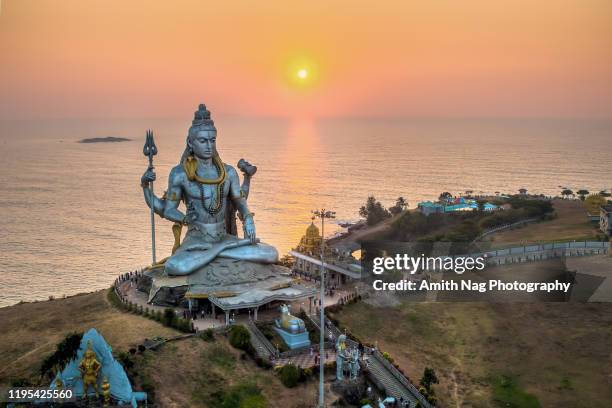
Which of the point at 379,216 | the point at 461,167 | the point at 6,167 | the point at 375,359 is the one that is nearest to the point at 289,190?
the point at 379,216

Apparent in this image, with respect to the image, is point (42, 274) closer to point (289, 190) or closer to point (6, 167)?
point (289, 190)

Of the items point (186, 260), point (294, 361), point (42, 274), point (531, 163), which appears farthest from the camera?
point (531, 163)

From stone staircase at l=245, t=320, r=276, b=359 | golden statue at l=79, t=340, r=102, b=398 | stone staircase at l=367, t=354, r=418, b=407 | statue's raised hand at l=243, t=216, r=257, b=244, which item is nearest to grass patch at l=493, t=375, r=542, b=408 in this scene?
stone staircase at l=367, t=354, r=418, b=407

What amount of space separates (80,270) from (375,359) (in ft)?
102

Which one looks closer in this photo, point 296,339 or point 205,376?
point 205,376

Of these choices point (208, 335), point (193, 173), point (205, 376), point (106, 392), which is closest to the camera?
point (106, 392)

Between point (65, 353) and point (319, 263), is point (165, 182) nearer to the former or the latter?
point (319, 263)

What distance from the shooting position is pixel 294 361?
26.0 m

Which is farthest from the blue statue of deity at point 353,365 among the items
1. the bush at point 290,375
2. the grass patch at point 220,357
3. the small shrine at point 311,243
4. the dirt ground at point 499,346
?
the small shrine at point 311,243

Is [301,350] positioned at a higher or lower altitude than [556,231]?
lower

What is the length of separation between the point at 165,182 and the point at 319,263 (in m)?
63.2

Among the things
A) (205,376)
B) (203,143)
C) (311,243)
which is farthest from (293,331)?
(311,243)

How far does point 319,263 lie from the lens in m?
38.2

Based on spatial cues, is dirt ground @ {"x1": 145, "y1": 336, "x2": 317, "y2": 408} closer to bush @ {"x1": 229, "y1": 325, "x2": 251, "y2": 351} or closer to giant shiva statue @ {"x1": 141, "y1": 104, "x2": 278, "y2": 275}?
bush @ {"x1": 229, "y1": 325, "x2": 251, "y2": 351}
